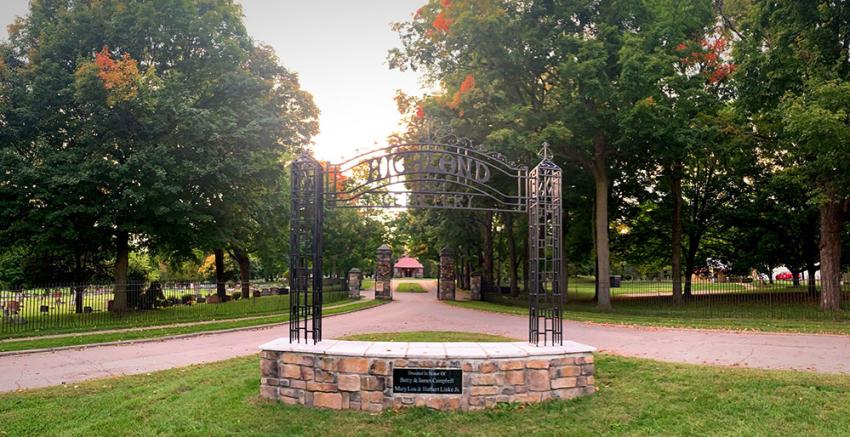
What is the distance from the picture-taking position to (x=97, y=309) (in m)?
18.6

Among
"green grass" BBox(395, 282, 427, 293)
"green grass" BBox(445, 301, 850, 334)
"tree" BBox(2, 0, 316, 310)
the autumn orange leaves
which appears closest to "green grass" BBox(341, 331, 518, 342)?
"green grass" BBox(445, 301, 850, 334)

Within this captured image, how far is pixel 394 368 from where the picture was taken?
657 cm

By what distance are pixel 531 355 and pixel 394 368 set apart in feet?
5.76

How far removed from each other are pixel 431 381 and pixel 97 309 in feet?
55.3

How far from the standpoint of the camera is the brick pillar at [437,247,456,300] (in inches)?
1150

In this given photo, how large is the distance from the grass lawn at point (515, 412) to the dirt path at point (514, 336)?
4.46 feet

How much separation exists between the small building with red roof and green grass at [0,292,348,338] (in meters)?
62.3

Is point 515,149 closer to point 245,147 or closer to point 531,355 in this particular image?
point 245,147

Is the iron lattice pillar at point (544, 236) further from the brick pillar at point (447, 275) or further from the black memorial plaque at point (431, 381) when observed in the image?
the brick pillar at point (447, 275)

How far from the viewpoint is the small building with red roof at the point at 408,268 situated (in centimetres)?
8425

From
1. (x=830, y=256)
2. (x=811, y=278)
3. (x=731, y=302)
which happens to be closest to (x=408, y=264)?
(x=811, y=278)

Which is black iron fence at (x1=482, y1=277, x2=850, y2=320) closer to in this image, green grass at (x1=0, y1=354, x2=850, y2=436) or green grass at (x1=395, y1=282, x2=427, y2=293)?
green grass at (x1=0, y1=354, x2=850, y2=436)

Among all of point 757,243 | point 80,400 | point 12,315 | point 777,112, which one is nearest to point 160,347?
point 80,400

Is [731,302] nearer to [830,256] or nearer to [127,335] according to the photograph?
[830,256]
